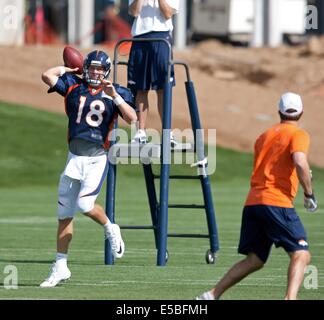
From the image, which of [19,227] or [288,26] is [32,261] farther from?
[288,26]

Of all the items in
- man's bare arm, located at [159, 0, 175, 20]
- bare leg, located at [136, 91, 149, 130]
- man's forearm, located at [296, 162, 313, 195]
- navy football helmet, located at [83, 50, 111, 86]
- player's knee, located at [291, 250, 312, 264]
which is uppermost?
man's bare arm, located at [159, 0, 175, 20]

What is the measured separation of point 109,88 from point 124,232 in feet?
24.5

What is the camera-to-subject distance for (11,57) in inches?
1738

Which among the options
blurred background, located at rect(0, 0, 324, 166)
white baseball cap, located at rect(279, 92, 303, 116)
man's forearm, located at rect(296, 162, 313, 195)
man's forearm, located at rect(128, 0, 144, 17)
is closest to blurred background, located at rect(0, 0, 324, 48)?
blurred background, located at rect(0, 0, 324, 166)

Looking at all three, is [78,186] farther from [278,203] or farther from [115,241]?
[278,203]

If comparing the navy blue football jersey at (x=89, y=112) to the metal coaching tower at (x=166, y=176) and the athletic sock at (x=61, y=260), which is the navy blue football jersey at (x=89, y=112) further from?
the metal coaching tower at (x=166, y=176)

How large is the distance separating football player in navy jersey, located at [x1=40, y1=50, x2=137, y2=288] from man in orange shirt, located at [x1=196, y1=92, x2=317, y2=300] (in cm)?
229

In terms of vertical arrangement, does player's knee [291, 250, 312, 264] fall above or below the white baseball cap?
below

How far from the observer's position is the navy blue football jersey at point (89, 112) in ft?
46.4

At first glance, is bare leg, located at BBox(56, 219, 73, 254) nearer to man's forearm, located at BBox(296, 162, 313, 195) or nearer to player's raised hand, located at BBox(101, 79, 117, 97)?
player's raised hand, located at BBox(101, 79, 117, 97)

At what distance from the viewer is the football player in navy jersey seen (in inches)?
550

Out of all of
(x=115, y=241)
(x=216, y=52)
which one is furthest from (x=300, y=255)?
(x=216, y=52)

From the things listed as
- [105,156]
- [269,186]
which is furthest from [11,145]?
[269,186]

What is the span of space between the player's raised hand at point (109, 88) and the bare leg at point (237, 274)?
2.84 meters
